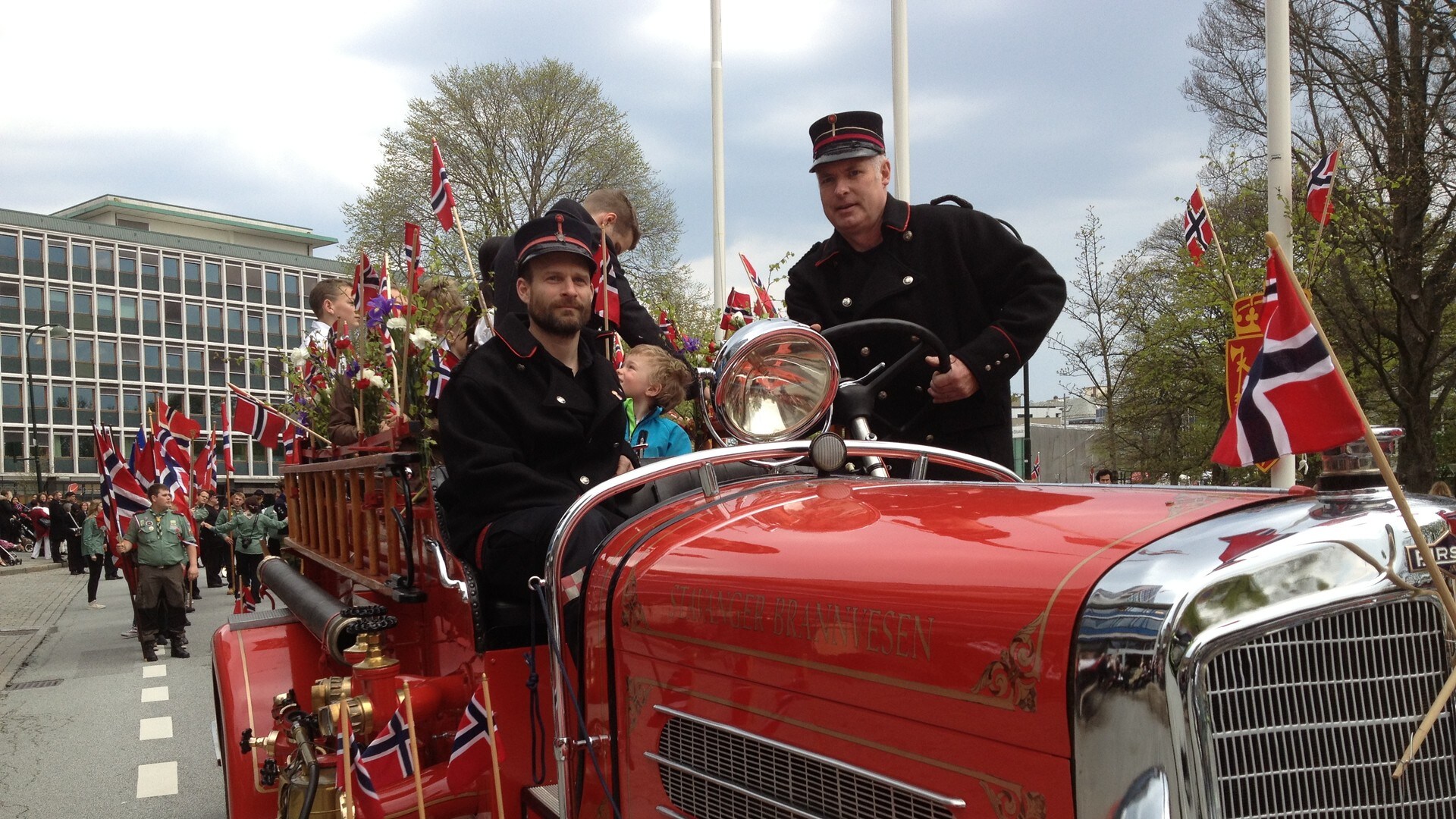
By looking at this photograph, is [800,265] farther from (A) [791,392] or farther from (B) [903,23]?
(B) [903,23]

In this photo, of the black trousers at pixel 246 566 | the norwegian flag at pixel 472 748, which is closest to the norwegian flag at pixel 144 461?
the black trousers at pixel 246 566

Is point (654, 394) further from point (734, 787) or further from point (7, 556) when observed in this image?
point (7, 556)

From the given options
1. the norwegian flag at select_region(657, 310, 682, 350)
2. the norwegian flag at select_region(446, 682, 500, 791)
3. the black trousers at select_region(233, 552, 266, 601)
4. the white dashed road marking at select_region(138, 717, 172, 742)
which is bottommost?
the black trousers at select_region(233, 552, 266, 601)

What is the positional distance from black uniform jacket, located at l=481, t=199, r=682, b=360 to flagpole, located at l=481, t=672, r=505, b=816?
1.45 m

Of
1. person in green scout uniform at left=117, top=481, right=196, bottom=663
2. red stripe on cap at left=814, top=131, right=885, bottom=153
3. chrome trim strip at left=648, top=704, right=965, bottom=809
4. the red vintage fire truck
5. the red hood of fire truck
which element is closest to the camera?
the red vintage fire truck

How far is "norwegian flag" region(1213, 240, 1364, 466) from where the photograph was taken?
58.1 inches

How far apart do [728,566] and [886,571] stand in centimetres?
36

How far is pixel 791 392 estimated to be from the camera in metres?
2.55

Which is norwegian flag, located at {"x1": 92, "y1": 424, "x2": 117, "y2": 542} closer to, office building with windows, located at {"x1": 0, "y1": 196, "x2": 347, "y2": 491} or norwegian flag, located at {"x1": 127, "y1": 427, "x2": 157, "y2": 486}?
norwegian flag, located at {"x1": 127, "y1": 427, "x2": 157, "y2": 486}

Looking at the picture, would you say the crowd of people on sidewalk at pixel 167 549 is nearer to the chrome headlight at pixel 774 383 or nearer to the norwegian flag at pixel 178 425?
the norwegian flag at pixel 178 425

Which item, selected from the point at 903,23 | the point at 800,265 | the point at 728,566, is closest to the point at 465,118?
the point at 903,23

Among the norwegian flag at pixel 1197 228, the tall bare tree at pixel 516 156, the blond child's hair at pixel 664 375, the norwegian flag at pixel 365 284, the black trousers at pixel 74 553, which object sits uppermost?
the tall bare tree at pixel 516 156

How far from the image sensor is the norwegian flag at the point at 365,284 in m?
4.75

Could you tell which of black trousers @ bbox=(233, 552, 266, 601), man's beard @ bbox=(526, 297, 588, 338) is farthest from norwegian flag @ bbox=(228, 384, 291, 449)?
black trousers @ bbox=(233, 552, 266, 601)
